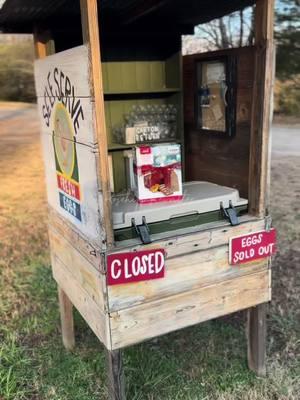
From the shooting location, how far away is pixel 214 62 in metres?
2.13

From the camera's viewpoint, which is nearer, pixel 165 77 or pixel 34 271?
pixel 165 77

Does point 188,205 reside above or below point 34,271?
above

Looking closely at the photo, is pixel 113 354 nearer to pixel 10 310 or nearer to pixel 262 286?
pixel 262 286

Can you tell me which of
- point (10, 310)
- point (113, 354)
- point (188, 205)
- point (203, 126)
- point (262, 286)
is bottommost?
point (10, 310)

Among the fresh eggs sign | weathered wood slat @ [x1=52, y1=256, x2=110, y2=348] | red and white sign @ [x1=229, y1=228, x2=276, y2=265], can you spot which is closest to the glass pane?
red and white sign @ [x1=229, y1=228, x2=276, y2=265]

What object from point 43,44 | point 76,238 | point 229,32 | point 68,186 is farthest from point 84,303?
point 229,32

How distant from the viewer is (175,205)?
71.8 inches

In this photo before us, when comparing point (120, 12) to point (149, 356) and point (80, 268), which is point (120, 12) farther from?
point (149, 356)

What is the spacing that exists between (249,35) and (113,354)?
16.5ft

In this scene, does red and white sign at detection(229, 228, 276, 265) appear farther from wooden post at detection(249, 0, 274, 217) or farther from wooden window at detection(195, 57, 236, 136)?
wooden window at detection(195, 57, 236, 136)

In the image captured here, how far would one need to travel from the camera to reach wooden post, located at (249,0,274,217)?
1744mm

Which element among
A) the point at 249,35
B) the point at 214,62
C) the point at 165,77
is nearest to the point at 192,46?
the point at 249,35

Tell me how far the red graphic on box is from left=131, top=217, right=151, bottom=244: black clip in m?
0.29

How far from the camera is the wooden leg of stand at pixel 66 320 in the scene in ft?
8.21
